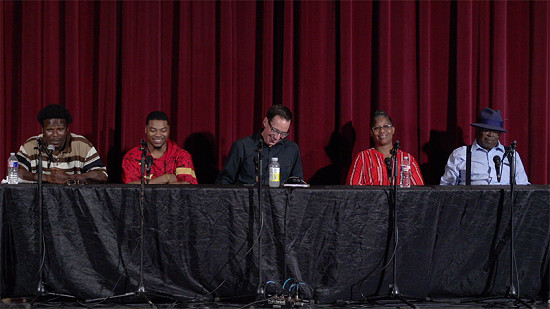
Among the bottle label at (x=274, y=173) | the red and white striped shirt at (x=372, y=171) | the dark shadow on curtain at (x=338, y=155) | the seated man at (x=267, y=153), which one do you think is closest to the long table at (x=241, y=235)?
A: the bottle label at (x=274, y=173)

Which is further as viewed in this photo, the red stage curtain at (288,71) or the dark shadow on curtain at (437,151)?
the dark shadow on curtain at (437,151)

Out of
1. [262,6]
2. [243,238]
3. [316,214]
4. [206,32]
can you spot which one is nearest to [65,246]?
A: [243,238]

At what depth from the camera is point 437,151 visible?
535 cm

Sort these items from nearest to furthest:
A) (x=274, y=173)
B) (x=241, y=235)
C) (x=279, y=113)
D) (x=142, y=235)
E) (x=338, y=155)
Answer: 1. (x=142, y=235)
2. (x=241, y=235)
3. (x=274, y=173)
4. (x=279, y=113)
5. (x=338, y=155)

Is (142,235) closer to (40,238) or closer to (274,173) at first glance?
(40,238)

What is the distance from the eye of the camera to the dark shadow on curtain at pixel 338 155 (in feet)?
17.3

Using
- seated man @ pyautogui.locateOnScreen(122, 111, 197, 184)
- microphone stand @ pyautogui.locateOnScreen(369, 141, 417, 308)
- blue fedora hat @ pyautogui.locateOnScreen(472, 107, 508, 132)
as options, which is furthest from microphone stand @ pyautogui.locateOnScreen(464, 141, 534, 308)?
seated man @ pyautogui.locateOnScreen(122, 111, 197, 184)

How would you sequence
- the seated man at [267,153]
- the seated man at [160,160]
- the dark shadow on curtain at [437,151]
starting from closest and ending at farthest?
the seated man at [267,153] < the seated man at [160,160] < the dark shadow on curtain at [437,151]

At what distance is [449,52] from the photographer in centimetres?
536

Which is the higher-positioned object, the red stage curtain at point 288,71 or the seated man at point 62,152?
the red stage curtain at point 288,71

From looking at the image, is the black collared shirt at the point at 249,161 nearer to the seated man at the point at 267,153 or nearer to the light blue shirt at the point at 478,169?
the seated man at the point at 267,153

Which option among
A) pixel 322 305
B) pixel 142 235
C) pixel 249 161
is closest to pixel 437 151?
pixel 249 161

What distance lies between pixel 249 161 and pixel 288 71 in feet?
4.04

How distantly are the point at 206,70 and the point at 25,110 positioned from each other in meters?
1.79
